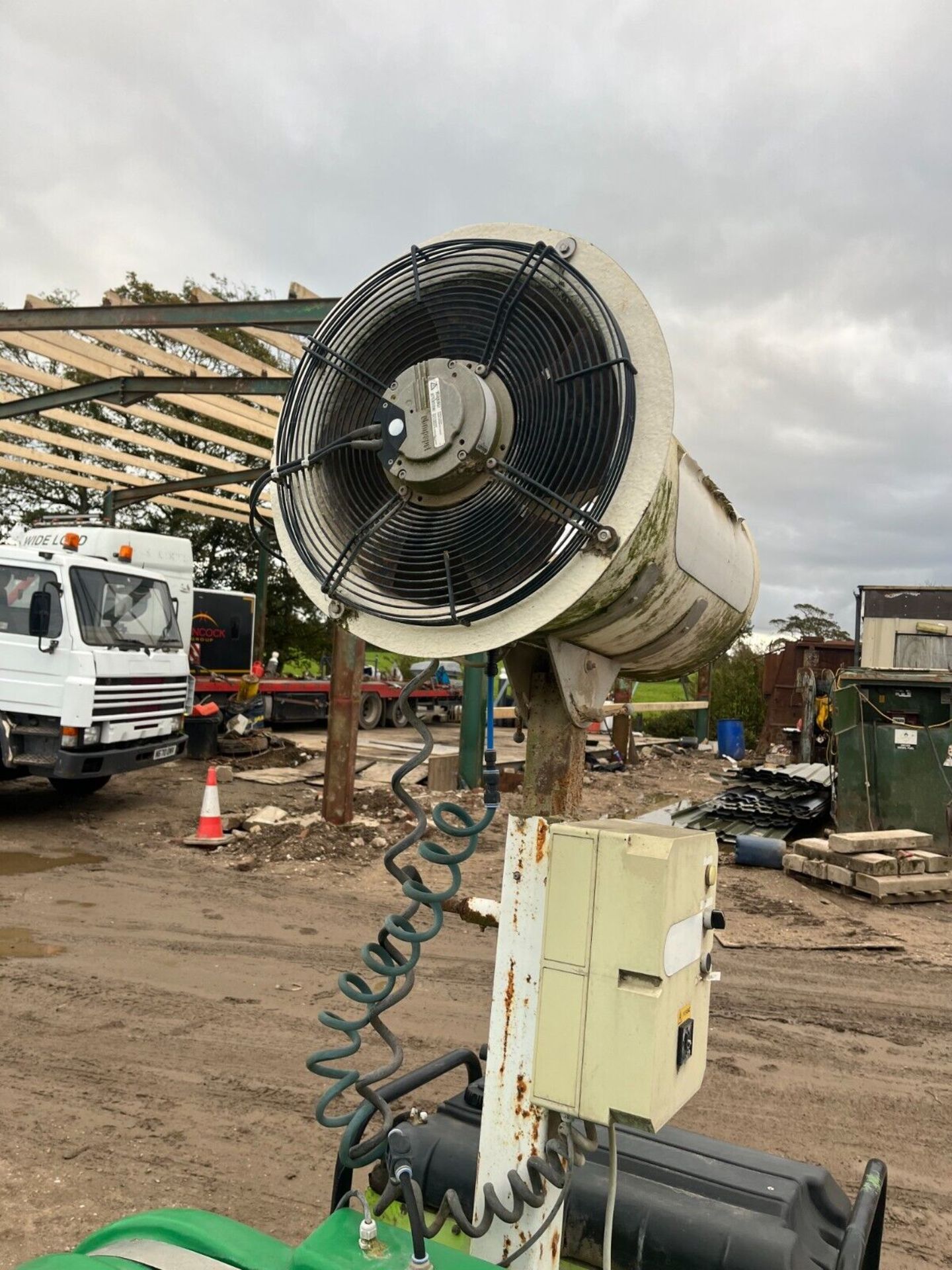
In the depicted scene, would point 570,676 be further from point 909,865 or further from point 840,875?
point 909,865

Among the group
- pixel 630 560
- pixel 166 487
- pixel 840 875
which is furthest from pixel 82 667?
pixel 630 560

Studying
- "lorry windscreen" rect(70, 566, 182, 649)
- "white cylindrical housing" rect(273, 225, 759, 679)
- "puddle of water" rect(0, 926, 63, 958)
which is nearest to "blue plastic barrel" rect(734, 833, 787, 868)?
"puddle of water" rect(0, 926, 63, 958)

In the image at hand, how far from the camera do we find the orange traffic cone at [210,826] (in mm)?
8641

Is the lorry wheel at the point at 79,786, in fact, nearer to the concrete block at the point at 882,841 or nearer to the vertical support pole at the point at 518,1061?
the concrete block at the point at 882,841

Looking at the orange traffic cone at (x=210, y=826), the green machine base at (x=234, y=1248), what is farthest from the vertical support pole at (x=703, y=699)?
the green machine base at (x=234, y=1248)

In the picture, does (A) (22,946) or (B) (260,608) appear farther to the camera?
(B) (260,608)

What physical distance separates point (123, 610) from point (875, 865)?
7734mm

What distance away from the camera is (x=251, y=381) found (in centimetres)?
936

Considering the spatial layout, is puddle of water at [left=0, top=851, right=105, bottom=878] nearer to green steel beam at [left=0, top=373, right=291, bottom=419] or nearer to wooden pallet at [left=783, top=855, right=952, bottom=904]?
green steel beam at [left=0, top=373, right=291, bottom=419]

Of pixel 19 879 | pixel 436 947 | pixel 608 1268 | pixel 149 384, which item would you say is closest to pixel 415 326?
pixel 608 1268

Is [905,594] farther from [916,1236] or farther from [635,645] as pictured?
[635,645]

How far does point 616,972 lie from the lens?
1.74 metres

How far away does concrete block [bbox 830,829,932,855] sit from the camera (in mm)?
8266

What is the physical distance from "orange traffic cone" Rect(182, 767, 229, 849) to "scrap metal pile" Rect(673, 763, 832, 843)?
488cm
